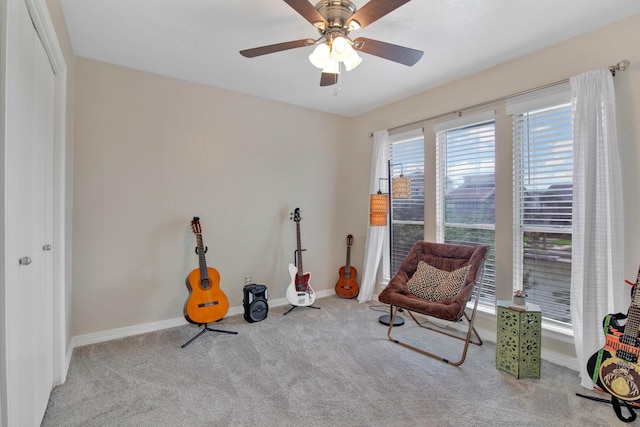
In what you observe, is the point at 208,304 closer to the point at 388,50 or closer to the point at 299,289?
the point at 299,289

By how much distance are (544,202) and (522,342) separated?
1156mm

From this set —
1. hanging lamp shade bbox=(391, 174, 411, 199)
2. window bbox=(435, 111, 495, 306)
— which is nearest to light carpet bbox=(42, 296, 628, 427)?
window bbox=(435, 111, 495, 306)

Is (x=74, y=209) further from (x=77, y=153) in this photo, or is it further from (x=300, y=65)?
(x=300, y=65)

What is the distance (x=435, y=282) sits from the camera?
2.81 meters

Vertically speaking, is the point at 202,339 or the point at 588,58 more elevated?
the point at 588,58

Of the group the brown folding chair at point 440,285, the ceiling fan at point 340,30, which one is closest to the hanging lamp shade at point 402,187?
the brown folding chair at point 440,285

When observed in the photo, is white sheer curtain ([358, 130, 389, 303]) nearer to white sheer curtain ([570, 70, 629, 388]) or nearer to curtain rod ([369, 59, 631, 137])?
curtain rod ([369, 59, 631, 137])

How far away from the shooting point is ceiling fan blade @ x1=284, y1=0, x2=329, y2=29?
4.85 feet

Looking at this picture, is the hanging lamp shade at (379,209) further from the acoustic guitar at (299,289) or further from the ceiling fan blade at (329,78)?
the ceiling fan blade at (329,78)

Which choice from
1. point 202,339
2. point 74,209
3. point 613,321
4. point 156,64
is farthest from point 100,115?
point 613,321

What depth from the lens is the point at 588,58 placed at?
2268 millimetres

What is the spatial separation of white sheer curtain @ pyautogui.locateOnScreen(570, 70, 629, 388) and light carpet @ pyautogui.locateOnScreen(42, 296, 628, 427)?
48 centimetres

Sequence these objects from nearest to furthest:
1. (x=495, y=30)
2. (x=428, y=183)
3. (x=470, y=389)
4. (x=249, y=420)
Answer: (x=249, y=420), (x=470, y=389), (x=495, y=30), (x=428, y=183)

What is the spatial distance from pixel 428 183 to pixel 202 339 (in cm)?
276
